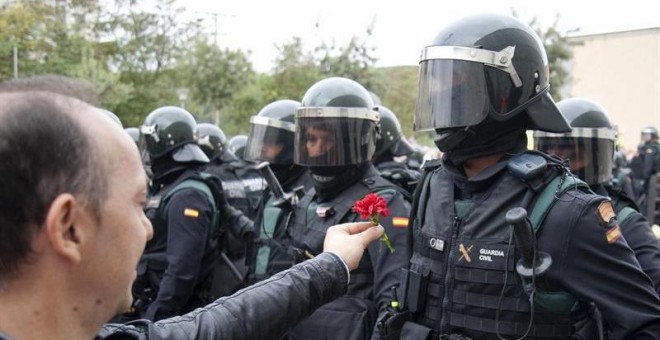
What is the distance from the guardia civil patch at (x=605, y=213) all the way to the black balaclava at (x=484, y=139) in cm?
47

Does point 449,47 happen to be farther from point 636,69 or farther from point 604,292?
point 636,69

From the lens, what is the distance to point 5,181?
1.32 metres

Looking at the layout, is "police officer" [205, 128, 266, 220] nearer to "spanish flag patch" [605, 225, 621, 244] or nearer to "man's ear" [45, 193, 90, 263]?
"spanish flag patch" [605, 225, 621, 244]

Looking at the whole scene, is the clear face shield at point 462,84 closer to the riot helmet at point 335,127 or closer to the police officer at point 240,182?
the riot helmet at point 335,127

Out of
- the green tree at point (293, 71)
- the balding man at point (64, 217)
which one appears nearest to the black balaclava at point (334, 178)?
the balding man at point (64, 217)

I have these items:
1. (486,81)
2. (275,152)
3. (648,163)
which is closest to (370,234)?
(486,81)

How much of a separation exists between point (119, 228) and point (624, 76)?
115 ft

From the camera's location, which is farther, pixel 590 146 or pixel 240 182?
pixel 240 182

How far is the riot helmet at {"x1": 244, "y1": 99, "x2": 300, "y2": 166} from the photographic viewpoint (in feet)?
19.0

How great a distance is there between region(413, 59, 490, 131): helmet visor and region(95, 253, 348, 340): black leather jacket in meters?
0.79

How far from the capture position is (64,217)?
1.36m

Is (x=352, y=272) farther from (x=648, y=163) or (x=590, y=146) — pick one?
(x=648, y=163)

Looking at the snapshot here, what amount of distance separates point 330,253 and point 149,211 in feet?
11.0

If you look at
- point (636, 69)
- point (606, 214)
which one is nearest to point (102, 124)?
point (606, 214)
